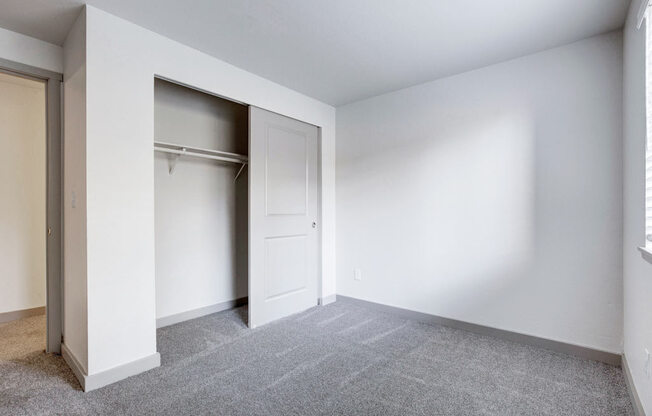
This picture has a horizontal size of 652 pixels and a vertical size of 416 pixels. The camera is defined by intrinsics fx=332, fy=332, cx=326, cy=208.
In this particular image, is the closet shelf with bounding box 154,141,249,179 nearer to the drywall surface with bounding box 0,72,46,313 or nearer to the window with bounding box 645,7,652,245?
the drywall surface with bounding box 0,72,46,313

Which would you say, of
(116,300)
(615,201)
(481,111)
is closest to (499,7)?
(481,111)

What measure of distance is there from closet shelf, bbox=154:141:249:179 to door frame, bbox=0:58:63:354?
65 centimetres

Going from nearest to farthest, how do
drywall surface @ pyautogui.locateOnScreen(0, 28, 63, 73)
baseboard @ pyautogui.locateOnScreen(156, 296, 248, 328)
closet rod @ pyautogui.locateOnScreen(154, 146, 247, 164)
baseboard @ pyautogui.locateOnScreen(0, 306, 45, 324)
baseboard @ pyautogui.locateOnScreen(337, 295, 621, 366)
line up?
1. drywall surface @ pyautogui.locateOnScreen(0, 28, 63, 73)
2. baseboard @ pyautogui.locateOnScreen(337, 295, 621, 366)
3. closet rod @ pyautogui.locateOnScreen(154, 146, 247, 164)
4. baseboard @ pyautogui.locateOnScreen(156, 296, 248, 328)
5. baseboard @ pyautogui.locateOnScreen(0, 306, 45, 324)

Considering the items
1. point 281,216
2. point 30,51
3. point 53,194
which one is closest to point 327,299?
point 281,216

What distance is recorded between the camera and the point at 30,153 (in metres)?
3.38

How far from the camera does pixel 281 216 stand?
3348 mm

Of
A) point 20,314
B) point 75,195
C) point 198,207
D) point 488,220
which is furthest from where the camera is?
point 198,207

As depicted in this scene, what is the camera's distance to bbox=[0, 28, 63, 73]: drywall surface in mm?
2182

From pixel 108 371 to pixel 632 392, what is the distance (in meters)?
3.05

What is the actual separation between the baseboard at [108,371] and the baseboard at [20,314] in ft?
4.75

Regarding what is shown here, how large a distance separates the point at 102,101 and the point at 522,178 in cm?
304

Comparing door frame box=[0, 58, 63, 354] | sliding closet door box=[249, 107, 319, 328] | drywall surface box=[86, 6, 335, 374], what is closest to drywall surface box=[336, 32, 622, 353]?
sliding closet door box=[249, 107, 319, 328]

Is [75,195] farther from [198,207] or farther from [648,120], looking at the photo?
[648,120]

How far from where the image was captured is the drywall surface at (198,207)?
3.10m
